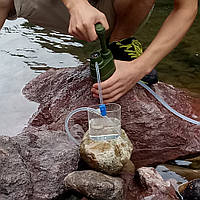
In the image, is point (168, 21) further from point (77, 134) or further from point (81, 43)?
point (81, 43)

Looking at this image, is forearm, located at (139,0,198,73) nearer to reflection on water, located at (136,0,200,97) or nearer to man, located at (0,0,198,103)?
man, located at (0,0,198,103)

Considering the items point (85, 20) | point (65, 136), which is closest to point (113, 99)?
point (65, 136)

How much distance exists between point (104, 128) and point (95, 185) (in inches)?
17.7

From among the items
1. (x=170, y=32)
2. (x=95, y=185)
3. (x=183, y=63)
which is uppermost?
(x=170, y=32)

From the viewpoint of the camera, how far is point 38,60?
5.09m

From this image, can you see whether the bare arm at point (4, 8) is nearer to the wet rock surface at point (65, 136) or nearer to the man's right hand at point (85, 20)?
the wet rock surface at point (65, 136)

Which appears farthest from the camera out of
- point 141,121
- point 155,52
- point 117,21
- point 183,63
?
point 183,63

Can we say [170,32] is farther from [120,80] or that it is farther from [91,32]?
[91,32]

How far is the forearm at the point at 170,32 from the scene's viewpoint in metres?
3.05

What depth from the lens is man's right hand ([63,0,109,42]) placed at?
256 centimetres

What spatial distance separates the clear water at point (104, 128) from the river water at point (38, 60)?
704 millimetres

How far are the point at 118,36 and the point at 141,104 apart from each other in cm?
75

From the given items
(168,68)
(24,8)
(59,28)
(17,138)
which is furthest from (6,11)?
(168,68)

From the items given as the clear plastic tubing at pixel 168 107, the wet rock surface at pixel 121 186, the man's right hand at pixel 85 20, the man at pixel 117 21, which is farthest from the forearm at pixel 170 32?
the wet rock surface at pixel 121 186
